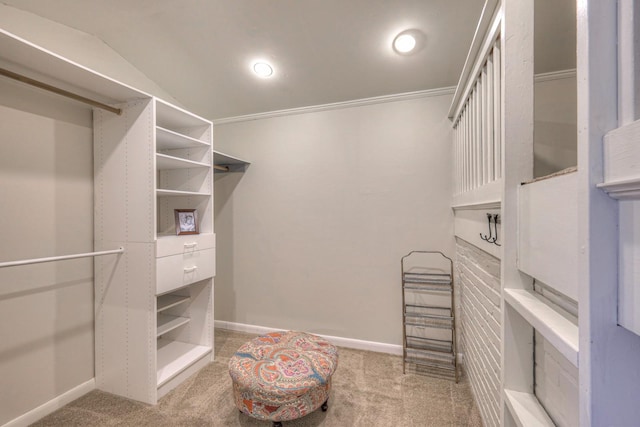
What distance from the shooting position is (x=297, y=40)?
6.41 ft

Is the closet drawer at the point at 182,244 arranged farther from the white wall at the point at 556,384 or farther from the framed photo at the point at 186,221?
the white wall at the point at 556,384

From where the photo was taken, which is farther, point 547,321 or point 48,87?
point 48,87

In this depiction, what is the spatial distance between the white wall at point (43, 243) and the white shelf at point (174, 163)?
483 millimetres

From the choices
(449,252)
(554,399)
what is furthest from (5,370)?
(449,252)

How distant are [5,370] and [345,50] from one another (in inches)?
117

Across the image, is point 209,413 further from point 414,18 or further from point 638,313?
point 414,18

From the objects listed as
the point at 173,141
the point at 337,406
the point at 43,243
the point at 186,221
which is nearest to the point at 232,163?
the point at 173,141

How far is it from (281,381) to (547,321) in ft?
4.23

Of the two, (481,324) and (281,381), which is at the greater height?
(481,324)

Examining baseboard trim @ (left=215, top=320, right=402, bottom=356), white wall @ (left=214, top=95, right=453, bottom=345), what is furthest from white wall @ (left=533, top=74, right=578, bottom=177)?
baseboard trim @ (left=215, top=320, right=402, bottom=356)

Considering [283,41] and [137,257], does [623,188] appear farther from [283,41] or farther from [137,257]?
[137,257]

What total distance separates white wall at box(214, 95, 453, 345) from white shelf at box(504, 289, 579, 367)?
1.42 meters

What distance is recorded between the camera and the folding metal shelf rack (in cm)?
223

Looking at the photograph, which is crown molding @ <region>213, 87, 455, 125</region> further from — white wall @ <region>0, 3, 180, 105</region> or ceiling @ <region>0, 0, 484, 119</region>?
white wall @ <region>0, 3, 180, 105</region>
